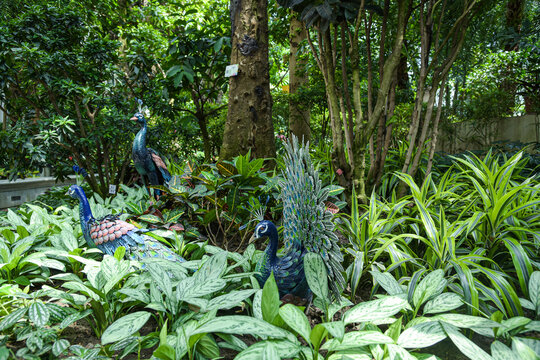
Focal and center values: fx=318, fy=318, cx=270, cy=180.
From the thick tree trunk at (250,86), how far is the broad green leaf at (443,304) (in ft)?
7.19

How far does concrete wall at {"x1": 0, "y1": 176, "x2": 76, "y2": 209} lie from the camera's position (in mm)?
6098

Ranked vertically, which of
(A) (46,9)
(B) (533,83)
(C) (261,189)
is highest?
(A) (46,9)

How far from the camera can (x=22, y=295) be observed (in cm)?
147

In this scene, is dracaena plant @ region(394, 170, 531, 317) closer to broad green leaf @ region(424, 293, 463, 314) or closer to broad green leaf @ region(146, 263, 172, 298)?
broad green leaf @ region(424, 293, 463, 314)

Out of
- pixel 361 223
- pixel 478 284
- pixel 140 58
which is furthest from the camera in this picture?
pixel 140 58

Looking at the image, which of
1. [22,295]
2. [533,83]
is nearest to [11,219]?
[22,295]

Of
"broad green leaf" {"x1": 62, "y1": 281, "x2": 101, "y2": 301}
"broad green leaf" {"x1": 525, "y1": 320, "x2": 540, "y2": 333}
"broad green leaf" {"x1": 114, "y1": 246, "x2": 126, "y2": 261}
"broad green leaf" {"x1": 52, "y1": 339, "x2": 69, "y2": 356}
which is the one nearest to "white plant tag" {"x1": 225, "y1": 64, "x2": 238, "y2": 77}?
"broad green leaf" {"x1": 114, "y1": 246, "x2": 126, "y2": 261}

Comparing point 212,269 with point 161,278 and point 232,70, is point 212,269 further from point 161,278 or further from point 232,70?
point 232,70

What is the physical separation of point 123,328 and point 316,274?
0.77 meters

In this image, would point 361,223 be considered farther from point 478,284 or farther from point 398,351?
point 398,351

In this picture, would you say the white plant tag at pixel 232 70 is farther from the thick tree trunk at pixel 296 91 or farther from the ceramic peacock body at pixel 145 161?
the thick tree trunk at pixel 296 91

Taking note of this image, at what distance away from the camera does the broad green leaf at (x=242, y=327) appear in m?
1.04

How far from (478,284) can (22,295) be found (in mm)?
2191

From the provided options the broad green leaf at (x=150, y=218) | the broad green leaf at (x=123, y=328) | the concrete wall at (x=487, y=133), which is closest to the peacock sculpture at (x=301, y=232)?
the broad green leaf at (x=123, y=328)
